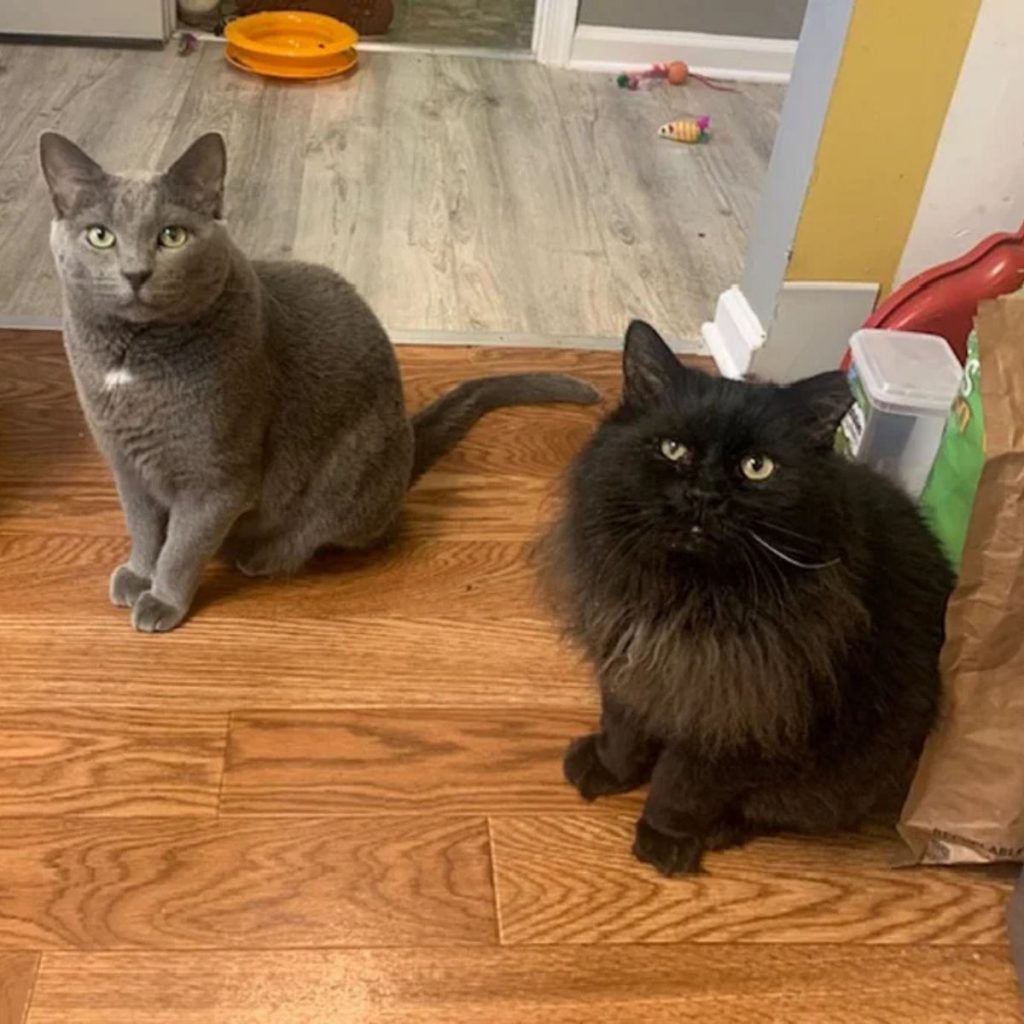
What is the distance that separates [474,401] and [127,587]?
0.61 m

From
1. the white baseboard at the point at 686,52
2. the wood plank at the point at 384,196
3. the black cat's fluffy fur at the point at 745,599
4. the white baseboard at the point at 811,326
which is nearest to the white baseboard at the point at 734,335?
the white baseboard at the point at 811,326

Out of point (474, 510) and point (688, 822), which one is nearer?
point (688, 822)

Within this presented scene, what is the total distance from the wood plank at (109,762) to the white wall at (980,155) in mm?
1268

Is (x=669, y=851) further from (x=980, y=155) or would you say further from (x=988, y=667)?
(x=980, y=155)

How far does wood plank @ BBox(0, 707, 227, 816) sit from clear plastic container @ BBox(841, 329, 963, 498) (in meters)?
0.89

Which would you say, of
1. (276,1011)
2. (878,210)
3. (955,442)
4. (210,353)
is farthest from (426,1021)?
(878,210)

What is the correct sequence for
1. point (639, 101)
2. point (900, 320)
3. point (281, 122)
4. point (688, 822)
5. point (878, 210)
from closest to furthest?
point (688, 822) < point (900, 320) < point (878, 210) < point (281, 122) < point (639, 101)

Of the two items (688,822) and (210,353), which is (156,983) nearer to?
(688,822)

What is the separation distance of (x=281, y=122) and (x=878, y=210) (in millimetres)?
1554

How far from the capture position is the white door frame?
3074 millimetres

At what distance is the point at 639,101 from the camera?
119 inches

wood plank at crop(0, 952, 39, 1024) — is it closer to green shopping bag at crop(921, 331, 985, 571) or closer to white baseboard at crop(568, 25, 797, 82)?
green shopping bag at crop(921, 331, 985, 571)

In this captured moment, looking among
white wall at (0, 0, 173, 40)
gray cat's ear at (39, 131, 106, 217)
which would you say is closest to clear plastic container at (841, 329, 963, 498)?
gray cat's ear at (39, 131, 106, 217)

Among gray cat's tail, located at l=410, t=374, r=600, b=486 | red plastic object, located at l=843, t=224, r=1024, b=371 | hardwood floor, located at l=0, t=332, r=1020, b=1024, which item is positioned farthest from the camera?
gray cat's tail, located at l=410, t=374, r=600, b=486
